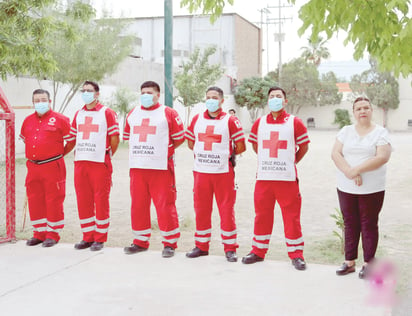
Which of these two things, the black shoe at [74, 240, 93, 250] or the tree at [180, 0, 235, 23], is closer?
the tree at [180, 0, 235, 23]

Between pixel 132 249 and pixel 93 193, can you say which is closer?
pixel 132 249

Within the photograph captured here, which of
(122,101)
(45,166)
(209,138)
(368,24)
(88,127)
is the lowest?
(45,166)

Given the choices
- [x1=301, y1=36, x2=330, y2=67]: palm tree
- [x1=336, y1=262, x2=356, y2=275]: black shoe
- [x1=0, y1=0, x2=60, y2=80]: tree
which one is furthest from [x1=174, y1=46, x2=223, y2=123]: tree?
[x1=301, y1=36, x2=330, y2=67]: palm tree

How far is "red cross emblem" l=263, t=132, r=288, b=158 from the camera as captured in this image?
18.8ft

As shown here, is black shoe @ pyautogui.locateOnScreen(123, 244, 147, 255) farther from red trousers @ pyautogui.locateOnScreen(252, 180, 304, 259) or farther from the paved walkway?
red trousers @ pyautogui.locateOnScreen(252, 180, 304, 259)

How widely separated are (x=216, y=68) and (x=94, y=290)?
106 feet

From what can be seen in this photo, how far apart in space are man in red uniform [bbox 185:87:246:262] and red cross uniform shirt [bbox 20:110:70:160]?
5.43 feet

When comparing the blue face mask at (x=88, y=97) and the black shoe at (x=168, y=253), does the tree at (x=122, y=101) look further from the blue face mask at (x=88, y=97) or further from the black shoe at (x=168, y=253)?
the black shoe at (x=168, y=253)

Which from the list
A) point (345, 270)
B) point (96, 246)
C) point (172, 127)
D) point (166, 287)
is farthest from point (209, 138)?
point (345, 270)

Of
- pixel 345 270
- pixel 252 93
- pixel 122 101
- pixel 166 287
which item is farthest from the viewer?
pixel 252 93

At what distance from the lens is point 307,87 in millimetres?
Answer: 55406

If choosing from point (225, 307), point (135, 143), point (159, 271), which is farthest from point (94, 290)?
point (135, 143)

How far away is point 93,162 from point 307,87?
167ft

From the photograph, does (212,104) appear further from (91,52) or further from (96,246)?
(91,52)
